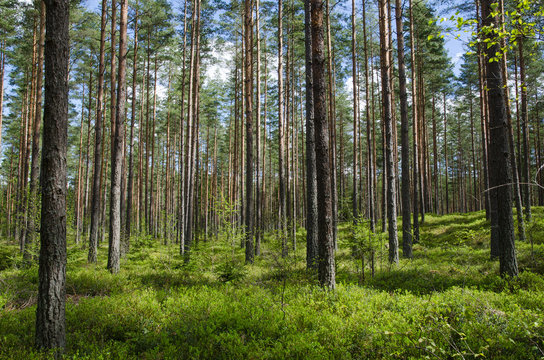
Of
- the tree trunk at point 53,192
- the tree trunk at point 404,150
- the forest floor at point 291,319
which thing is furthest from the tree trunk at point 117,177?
the tree trunk at point 404,150

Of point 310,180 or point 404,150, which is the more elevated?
point 404,150

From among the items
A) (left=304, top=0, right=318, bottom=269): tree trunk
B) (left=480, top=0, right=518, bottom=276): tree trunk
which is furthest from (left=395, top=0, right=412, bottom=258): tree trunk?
(left=480, top=0, right=518, bottom=276): tree trunk

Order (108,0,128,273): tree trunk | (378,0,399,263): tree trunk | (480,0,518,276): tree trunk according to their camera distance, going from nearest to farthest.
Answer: (480,0,518,276): tree trunk
(108,0,128,273): tree trunk
(378,0,399,263): tree trunk

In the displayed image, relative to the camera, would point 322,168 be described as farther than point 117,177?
No

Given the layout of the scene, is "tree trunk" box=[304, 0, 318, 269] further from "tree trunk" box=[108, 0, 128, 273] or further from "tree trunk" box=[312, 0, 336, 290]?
"tree trunk" box=[108, 0, 128, 273]

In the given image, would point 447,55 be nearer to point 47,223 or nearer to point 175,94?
point 175,94

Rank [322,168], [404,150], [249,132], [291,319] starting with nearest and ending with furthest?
[291,319], [322,168], [404,150], [249,132]

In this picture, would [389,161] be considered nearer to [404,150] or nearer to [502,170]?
[404,150]

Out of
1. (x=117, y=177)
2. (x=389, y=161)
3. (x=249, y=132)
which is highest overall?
(x=249, y=132)

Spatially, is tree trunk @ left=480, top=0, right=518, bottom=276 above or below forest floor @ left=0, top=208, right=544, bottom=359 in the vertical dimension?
above

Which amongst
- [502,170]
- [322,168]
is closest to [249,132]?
[322,168]

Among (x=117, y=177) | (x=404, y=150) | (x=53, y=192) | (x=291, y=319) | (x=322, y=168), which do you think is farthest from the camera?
(x=404, y=150)

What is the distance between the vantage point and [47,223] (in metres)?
4.06

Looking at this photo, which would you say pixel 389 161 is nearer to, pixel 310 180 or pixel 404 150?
pixel 404 150
